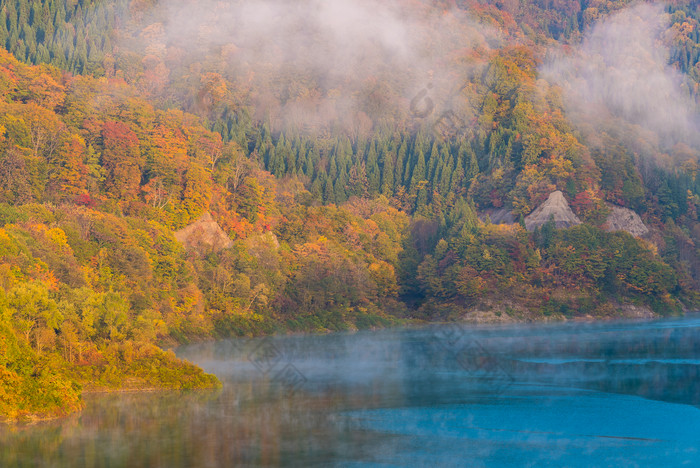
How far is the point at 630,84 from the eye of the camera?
535 feet

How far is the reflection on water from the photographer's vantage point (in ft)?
105

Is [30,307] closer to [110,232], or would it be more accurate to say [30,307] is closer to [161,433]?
[161,433]

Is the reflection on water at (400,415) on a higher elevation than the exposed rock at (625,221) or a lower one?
lower

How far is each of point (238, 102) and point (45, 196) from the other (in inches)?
2665

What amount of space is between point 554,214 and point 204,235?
52057 millimetres

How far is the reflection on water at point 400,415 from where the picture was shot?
32000 mm

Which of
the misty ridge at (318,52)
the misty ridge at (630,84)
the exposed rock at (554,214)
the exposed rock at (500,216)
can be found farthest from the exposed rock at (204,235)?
the misty ridge at (630,84)

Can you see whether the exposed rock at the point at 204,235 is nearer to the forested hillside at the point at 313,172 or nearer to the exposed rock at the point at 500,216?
the forested hillside at the point at 313,172

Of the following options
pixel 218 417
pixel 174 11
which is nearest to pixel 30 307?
pixel 218 417

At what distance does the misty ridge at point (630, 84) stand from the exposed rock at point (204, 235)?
67.4m

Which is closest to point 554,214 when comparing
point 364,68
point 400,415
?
point 364,68

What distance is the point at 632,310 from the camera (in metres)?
105

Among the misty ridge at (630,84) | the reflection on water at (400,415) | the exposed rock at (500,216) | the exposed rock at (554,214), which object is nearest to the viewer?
the reflection on water at (400,415)

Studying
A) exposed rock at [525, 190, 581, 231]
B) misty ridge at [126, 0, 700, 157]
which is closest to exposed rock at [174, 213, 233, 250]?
exposed rock at [525, 190, 581, 231]
